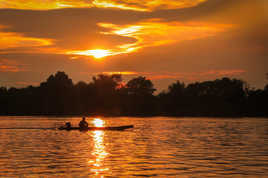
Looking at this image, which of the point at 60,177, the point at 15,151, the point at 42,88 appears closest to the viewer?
the point at 60,177

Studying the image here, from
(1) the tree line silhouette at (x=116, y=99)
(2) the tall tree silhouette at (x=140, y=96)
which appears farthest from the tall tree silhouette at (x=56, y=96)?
(2) the tall tree silhouette at (x=140, y=96)

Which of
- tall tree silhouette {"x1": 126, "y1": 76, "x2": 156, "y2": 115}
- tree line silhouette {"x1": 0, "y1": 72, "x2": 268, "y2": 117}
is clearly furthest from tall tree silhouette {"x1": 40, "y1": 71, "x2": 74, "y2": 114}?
tall tree silhouette {"x1": 126, "y1": 76, "x2": 156, "y2": 115}

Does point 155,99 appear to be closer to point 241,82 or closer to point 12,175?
point 241,82

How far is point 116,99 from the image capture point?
150625mm

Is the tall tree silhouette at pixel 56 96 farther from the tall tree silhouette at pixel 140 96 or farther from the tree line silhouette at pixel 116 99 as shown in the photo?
the tall tree silhouette at pixel 140 96

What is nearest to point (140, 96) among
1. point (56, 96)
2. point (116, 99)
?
point (116, 99)

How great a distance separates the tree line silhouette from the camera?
466ft

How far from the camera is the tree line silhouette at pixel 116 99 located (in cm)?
14212

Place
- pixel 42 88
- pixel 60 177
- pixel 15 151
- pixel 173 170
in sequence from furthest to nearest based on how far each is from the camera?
pixel 42 88 < pixel 15 151 < pixel 173 170 < pixel 60 177

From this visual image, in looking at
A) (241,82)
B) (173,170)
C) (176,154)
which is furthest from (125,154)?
(241,82)

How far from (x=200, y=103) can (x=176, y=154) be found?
119 metres

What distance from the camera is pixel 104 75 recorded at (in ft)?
518

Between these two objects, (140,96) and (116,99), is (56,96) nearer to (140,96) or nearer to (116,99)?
(116,99)

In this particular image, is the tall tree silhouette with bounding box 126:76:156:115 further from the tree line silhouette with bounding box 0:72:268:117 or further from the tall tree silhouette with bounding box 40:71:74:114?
the tall tree silhouette with bounding box 40:71:74:114
